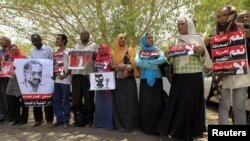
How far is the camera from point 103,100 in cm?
740

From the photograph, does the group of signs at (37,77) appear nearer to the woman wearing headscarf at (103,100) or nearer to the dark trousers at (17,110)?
the dark trousers at (17,110)

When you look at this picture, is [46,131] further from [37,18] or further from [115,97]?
[37,18]

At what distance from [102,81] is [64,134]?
120 centimetres

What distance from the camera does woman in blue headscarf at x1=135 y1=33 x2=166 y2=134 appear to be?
6.65 metres

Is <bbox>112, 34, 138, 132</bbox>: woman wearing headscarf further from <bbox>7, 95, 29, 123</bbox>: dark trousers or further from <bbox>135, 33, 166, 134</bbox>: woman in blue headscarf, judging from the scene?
<bbox>7, 95, 29, 123</bbox>: dark trousers

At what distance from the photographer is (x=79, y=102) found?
7.61 metres

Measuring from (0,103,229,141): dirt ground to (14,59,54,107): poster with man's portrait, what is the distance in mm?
547

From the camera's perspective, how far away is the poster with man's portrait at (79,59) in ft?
24.3

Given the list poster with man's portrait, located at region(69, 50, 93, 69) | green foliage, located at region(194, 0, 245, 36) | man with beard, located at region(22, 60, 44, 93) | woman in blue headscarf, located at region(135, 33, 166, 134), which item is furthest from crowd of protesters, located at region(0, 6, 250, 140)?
green foliage, located at region(194, 0, 245, 36)

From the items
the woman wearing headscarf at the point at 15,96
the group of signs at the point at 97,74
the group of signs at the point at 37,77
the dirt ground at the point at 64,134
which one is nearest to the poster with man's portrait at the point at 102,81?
the group of signs at the point at 97,74

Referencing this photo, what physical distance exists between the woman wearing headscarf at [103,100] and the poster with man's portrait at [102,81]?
16 centimetres

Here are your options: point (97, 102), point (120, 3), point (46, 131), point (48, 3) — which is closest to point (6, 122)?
point (46, 131)

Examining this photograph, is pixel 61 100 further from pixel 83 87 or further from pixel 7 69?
pixel 7 69

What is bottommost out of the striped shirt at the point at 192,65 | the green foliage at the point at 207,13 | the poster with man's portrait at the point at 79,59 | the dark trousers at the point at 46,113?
the dark trousers at the point at 46,113
